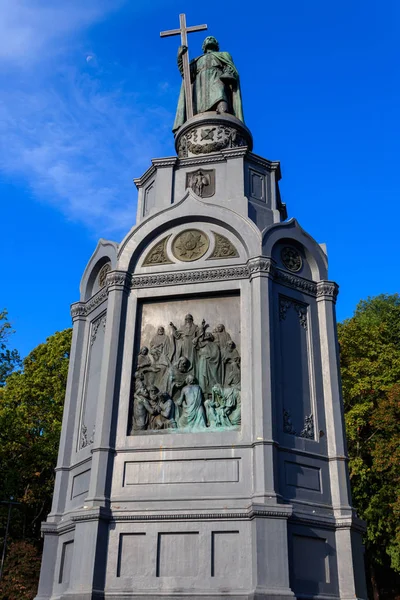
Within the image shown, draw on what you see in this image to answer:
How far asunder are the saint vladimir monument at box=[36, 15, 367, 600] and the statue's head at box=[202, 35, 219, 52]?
5920 millimetres

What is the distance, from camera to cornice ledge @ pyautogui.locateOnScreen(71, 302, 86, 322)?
1633 cm

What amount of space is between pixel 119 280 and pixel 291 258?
4202 mm

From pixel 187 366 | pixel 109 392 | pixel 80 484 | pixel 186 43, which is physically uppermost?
pixel 186 43

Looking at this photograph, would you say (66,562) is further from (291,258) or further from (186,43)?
(186,43)

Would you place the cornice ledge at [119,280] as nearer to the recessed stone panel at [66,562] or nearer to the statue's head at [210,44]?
the recessed stone panel at [66,562]

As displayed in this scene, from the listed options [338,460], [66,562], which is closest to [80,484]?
[66,562]

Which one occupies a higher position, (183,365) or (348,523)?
(183,365)

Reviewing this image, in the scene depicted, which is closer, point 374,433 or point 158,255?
point 158,255

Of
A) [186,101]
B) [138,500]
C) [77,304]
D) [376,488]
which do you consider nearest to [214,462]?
[138,500]

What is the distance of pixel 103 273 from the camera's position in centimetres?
1622

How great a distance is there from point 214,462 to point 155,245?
18.3ft

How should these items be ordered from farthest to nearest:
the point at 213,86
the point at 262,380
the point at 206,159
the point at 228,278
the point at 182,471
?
the point at 213,86
the point at 206,159
the point at 228,278
the point at 262,380
the point at 182,471

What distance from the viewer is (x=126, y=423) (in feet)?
43.8

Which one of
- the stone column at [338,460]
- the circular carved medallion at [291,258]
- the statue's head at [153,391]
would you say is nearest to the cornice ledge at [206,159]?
the circular carved medallion at [291,258]
